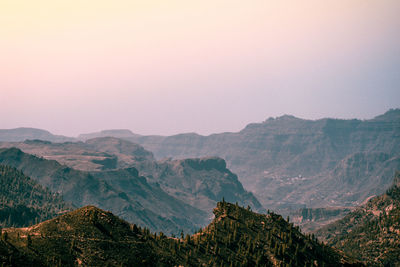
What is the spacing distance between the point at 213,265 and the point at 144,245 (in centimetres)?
3334

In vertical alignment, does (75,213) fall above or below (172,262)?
above

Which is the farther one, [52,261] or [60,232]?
[60,232]

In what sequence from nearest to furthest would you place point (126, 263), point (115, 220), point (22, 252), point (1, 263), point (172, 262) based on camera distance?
point (1, 263) < point (22, 252) < point (126, 263) < point (172, 262) < point (115, 220)

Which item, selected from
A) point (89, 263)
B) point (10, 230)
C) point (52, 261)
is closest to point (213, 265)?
point (89, 263)

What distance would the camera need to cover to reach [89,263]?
160 m

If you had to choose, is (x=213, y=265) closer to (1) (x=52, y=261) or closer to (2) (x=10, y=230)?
(1) (x=52, y=261)

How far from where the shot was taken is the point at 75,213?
190 metres

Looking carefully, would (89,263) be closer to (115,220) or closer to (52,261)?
(52,261)

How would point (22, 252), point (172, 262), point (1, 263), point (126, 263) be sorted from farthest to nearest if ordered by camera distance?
point (172, 262), point (126, 263), point (22, 252), point (1, 263)

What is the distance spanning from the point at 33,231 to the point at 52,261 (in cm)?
2506

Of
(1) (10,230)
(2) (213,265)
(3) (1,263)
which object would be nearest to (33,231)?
(1) (10,230)

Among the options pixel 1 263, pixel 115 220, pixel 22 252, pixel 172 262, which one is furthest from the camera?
pixel 115 220

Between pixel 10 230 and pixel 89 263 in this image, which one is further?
pixel 10 230

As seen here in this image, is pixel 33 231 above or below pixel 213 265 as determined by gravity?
above
